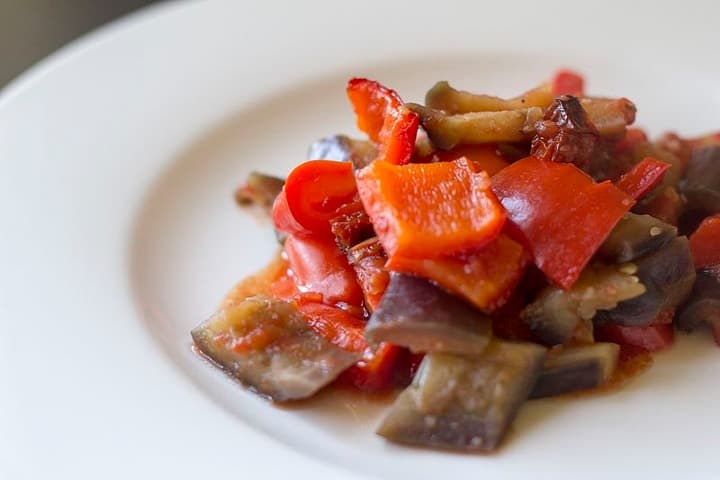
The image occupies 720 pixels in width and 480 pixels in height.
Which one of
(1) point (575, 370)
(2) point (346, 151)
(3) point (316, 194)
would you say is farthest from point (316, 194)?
(1) point (575, 370)

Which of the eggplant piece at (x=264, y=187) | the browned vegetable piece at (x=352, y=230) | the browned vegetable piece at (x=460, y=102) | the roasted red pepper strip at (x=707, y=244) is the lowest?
the roasted red pepper strip at (x=707, y=244)

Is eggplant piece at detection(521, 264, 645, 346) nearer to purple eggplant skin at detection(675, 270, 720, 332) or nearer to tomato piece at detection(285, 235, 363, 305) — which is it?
purple eggplant skin at detection(675, 270, 720, 332)

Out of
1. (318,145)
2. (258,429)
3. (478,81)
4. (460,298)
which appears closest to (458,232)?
(460,298)

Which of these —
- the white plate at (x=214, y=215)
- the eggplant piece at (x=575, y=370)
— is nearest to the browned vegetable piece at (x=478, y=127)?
the eggplant piece at (x=575, y=370)

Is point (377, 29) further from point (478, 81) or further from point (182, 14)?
point (182, 14)

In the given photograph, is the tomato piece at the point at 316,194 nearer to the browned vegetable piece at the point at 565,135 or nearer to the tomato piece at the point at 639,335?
the browned vegetable piece at the point at 565,135

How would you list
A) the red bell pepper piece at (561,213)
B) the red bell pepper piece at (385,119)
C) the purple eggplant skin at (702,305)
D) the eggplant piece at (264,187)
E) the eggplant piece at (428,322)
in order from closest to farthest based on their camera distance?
the eggplant piece at (428,322), the red bell pepper piece at (561,213), the purple eggplant skin at (702,305), the red bell pepper piece at (385,119), the eggplant piece at (264,187)
